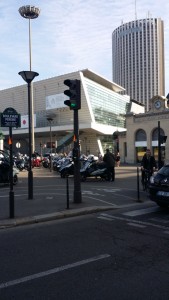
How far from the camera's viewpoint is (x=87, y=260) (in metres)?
5.67

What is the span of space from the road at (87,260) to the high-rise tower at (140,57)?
11942cm

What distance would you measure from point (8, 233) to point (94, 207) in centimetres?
345

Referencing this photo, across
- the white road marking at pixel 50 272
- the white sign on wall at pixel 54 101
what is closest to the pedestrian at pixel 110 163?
the white road marking at pixel 50 272

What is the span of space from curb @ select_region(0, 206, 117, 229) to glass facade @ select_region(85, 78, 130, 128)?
Result: 218ft

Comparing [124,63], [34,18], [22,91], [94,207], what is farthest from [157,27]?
[94,207]

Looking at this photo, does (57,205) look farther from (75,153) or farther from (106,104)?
(106,104)

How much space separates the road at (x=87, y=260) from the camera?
175 inches

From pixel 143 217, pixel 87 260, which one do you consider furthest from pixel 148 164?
pixel 87 260

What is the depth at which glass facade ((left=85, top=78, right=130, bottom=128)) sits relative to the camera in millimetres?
77000

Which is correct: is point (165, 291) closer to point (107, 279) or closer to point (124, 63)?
point (107, 279)

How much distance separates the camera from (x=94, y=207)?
34.7 feet

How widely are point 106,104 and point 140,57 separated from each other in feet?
184

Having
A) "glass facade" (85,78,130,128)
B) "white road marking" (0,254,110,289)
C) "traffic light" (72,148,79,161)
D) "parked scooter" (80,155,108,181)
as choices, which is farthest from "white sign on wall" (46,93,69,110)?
"white road marking" (0,254,110,289)

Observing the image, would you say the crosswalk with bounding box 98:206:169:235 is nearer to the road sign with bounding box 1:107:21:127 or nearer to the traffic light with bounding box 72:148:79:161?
the traffic light with bounding box 72:148:79:161
